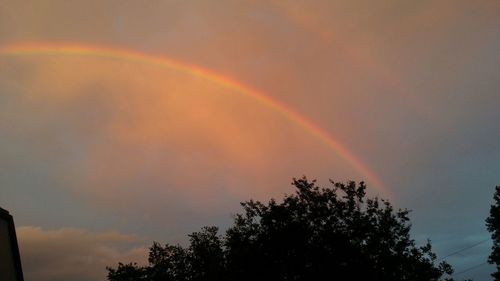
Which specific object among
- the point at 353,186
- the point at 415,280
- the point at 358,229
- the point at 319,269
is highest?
the point at 353,186

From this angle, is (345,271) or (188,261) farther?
(188,261)

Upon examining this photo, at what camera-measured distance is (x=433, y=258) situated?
4016 cm

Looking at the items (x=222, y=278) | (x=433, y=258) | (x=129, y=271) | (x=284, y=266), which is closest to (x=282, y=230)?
(x=284, y=266)

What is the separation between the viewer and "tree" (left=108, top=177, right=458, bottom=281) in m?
33.7

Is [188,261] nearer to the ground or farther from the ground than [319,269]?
farther from the ground

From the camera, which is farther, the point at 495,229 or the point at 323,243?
the point at 495,229

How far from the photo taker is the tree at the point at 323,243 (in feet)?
111

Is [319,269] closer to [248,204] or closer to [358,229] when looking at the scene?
[358,229]

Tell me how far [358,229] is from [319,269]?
4904 millimetres

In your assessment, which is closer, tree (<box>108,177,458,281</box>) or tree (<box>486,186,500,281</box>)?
tree (<box>108,177,458,281</box>)

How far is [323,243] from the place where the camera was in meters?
34.6

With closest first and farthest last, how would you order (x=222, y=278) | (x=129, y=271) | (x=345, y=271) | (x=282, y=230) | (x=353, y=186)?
(x=345, y=271) → (x=282, y=230) → (x=353, y=186) → (x=222, y=278) → (x=129, y=271)

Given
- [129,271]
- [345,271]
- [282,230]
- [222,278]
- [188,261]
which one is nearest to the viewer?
[345,271]

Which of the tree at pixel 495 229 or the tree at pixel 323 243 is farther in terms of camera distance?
the tree at pixel 495 229
